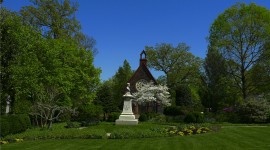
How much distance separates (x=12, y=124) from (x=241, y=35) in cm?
3416

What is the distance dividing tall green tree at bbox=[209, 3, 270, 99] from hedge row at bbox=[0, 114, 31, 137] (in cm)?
3091

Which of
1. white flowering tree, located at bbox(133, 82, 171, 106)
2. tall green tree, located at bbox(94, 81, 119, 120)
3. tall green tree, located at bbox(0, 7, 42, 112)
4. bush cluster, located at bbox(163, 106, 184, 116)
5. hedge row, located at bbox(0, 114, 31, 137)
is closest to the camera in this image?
hedge row, located at bbox(0, 114, 31, 137)

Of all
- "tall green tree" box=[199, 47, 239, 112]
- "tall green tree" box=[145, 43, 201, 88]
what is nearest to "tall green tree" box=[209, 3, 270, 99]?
"tall green tree" box=[199, 47, 239, 112]

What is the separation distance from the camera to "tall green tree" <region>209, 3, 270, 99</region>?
143 ft

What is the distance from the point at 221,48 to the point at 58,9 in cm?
2306

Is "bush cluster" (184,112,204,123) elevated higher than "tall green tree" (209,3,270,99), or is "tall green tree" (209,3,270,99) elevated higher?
"tall green tree" (209,3,270,99)

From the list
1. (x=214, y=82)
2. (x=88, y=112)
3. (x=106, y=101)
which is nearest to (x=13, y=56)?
(x=88, y=112)

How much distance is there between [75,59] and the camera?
33.3 m

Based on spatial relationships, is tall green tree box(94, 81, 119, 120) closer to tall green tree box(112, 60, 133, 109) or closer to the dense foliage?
the dense foliage

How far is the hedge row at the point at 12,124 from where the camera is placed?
734 inches

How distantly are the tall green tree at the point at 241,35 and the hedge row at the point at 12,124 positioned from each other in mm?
30907

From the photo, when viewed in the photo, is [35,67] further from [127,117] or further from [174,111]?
[174,111]

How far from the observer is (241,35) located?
4419 centimetres

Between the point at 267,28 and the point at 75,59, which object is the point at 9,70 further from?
the point at 267,28
